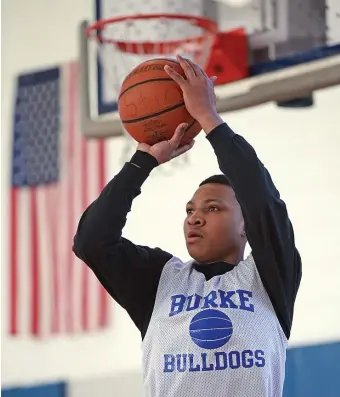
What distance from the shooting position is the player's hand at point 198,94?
244 centimetres

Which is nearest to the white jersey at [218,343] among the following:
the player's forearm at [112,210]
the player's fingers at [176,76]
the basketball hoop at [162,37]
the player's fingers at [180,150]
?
the player's forearm at [112,210]

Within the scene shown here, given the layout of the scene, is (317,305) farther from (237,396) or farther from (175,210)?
(237,396)

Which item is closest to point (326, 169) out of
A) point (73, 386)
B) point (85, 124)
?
point (85, 124)

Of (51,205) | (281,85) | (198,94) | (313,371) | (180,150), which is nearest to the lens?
(198,94)

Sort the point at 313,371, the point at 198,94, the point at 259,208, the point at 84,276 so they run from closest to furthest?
1. the point at 259,208
2. the point at 198,94
3. the point at 313,371
4. the point at 84,276

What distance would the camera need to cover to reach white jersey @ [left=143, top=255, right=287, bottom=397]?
2.31m

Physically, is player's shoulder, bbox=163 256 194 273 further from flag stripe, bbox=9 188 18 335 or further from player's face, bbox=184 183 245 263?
flag stripe, bbox=9 188 18 335

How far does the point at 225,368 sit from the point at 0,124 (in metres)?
3.64

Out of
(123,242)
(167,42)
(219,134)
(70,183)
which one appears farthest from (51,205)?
(219,134)

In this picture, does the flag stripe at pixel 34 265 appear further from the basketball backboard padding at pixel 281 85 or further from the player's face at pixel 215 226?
the player's face at pixel 215 226

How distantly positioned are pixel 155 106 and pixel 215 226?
33 cm

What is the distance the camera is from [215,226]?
8.27 ft

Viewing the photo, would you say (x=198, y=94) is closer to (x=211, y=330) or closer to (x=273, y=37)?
(x=211, y=330)

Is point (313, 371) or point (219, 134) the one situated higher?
point (219, 134)
